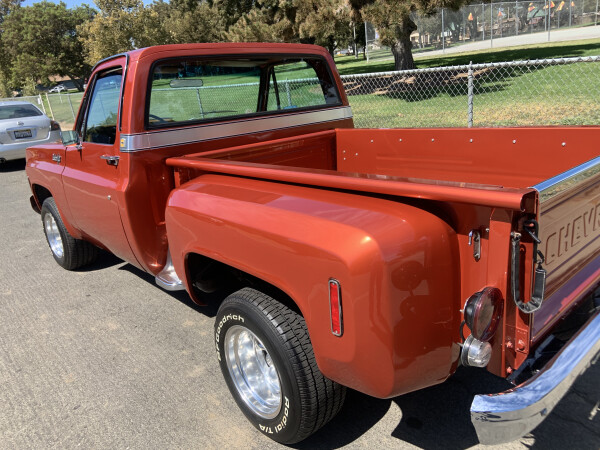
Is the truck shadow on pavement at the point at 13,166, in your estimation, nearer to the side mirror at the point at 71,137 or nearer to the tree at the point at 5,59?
the side mirror at the point at 71,137

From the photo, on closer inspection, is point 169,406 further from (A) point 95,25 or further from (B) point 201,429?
(A) point 95,25

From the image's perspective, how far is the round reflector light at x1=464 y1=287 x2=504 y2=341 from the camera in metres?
1.71

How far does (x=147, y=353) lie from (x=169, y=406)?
0.68m

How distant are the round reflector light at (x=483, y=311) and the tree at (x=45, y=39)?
59.6 m

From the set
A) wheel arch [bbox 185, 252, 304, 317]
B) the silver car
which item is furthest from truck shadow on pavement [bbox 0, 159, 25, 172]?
wheel arch [bbox 185, 252, 304, 317]

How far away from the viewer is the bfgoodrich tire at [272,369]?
2.18m

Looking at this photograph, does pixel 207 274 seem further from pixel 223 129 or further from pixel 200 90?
pixel 200 90

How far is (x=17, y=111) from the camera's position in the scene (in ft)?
36.9

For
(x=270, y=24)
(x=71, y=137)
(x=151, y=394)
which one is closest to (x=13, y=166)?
(x=71, y=137)

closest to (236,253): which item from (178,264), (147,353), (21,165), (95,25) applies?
(178,264)

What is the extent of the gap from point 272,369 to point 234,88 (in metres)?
2.66

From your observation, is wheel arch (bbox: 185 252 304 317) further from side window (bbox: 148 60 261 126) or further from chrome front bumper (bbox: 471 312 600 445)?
chrome front bumper (bbox: 471 312 600 445)

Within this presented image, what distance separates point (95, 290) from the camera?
4.57 metres

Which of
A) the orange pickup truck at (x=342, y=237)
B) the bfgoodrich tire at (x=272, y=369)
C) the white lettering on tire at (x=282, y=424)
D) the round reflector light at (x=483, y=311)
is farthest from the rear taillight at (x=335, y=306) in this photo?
the white lettering on tire at (x=282, y=424)
